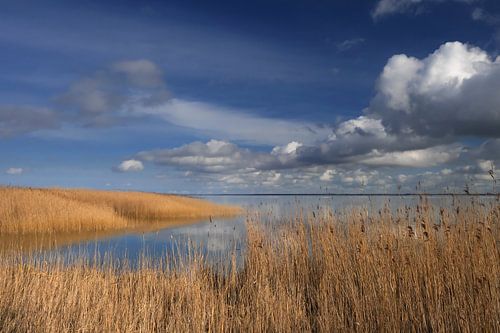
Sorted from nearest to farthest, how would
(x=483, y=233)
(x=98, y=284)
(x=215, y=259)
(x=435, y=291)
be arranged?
(x=435, y=291) → (x=483, y=233) → (x=98, y=284) → (x=215, y=259)

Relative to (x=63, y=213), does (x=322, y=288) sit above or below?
below

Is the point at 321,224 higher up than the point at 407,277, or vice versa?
the point at 321,224

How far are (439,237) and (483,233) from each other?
3.73 feet

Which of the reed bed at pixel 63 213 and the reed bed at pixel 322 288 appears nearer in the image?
the reed bed at pixel 322 288

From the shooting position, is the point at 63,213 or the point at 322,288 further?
the point at 63,213

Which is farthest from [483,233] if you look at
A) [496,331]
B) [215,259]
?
[215,259]

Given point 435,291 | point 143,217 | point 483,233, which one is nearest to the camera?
point 435,291

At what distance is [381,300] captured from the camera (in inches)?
209

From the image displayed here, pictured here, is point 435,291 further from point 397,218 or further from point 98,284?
point 98,284

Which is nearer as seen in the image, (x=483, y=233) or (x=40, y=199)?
(x=483, y=233)

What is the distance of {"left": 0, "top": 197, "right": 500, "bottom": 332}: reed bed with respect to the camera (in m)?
4.91

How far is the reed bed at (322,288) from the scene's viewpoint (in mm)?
4914

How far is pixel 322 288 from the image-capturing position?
246 inches

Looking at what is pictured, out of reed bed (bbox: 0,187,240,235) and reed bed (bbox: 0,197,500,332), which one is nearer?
reed bed (bbox: 0,197,500,332)
